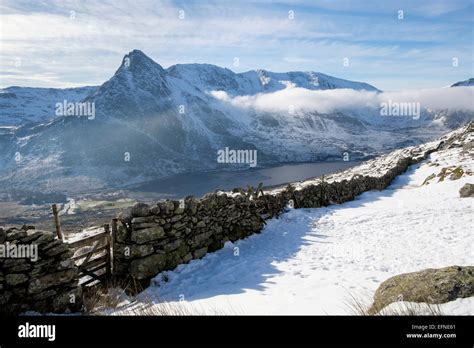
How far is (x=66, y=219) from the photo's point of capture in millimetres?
136500

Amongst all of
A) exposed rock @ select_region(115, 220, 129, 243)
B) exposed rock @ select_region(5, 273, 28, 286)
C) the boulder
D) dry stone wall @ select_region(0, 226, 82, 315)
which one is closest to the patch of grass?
the boulder

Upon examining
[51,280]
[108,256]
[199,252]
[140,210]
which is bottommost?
[199,252]

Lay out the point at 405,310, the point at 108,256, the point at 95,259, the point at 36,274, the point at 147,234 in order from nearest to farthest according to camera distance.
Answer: the point at 405,310 → the point at 36,274 → the point at 95,259 → the point at 108,256 → the point at 147,234

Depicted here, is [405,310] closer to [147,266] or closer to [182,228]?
[147,266]

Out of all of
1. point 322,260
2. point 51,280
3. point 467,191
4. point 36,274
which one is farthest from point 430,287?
point 467,191

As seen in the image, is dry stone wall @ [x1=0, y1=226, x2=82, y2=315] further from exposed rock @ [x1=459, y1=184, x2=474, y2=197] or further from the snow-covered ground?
exposed rock @ [x1=459, y1=184, x2=474, y2=197]

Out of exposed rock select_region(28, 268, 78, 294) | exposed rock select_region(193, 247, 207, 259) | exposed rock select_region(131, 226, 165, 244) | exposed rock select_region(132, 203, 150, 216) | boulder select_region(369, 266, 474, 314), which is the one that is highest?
exposed rock select_region(132, 203, 150, 216)

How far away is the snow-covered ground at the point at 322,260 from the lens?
814cm

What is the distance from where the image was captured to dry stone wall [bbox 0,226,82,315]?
803cm

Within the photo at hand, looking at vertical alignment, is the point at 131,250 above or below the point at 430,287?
below

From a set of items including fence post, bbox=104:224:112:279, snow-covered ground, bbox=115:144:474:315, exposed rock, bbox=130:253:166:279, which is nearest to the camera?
snow-covered ground, bbox=115:144:474:315

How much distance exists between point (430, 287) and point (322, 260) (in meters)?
5.83

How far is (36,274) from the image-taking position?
842 cm

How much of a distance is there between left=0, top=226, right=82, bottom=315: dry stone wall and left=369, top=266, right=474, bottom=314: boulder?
714 centimetres
